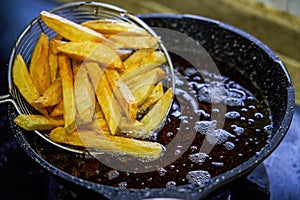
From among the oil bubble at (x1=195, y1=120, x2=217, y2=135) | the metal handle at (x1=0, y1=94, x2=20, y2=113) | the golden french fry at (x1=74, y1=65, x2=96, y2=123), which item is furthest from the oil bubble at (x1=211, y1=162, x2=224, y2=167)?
the metal handle at (x1=0, y1=94, x2=20, y2=113)

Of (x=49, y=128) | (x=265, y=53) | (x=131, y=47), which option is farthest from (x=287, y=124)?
(x=49, y=128)

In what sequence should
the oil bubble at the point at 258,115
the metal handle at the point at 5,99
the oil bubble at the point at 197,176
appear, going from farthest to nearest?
the oil bubble at the point at 258,115 → the metal handle at the point at 5,99 → the oil bubble at the point at 197,176

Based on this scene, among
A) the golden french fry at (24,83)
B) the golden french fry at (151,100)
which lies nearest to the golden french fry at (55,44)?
the golden french fry at (24,83)

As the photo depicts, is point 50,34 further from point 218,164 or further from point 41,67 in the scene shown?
point 218,164

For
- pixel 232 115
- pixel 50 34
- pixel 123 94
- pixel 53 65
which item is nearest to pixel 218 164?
pixel 232 115

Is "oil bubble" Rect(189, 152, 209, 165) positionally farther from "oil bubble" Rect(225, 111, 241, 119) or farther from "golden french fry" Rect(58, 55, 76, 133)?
"golden french fry" Rect(58, 55, 76, 133)

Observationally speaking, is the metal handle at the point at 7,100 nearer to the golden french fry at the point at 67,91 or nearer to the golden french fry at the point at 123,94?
the golden french fry at the point at 67,91

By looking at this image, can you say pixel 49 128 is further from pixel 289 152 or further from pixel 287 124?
pixel 289 152
